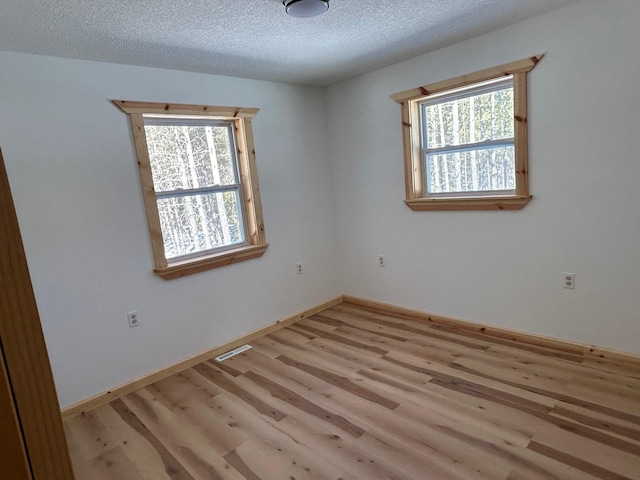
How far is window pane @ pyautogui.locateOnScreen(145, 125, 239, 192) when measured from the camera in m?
3.10

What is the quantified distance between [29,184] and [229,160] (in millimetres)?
1575

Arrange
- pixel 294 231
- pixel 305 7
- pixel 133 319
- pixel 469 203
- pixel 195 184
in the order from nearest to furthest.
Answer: pixel 305 7, pixel 133 319, pixel 469 203, pixel 195 184, pixel 294 231

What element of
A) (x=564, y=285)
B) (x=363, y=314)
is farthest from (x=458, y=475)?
(x=363, y=314)

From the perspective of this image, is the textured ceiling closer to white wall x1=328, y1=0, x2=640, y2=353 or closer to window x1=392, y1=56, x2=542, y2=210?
white wall x1=328, y1=0, x2=640, y2=353

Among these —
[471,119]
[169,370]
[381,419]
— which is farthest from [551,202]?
[169,370]

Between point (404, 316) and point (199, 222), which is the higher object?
point (199, 222)

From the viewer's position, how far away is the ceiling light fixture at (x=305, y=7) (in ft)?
6.70

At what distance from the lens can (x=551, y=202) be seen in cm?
281

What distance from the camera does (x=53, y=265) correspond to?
2.55 meters

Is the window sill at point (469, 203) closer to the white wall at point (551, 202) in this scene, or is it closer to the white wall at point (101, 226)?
the white wall at point (551, 202)

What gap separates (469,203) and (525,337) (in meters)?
1.19

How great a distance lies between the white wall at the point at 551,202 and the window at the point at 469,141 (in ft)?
0.29

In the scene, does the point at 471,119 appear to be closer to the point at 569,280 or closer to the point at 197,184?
the point at 569,280

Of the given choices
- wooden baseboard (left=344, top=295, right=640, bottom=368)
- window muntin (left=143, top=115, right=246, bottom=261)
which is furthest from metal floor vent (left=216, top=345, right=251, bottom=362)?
wooden baseboard (left=344, top=295, right=640, bottom=368)
